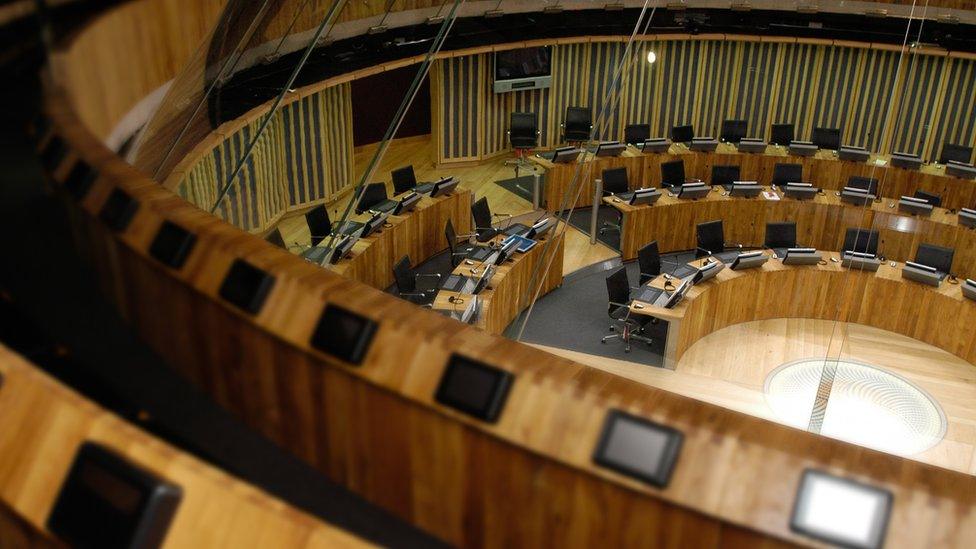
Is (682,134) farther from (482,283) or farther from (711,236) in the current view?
(482,283)

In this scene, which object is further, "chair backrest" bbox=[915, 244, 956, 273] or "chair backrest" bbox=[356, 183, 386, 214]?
"chair backrest" bbox=[356, 183, 386, 214]

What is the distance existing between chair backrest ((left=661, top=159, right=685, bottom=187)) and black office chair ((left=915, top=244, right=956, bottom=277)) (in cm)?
274

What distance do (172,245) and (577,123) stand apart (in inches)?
368

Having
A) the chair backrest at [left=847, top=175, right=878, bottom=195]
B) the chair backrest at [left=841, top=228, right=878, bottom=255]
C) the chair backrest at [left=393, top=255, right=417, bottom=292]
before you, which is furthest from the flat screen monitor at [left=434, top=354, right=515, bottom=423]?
the chair backrest at [left=847, top=175, right=878, bottom=195]

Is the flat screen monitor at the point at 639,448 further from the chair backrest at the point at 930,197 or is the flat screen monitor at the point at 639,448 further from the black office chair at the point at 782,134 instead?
the black office chair at the point at 782,134

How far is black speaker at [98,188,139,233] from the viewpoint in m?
2.13

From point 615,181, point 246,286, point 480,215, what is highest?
point 246,286

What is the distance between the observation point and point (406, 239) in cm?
791

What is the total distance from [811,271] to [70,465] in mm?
6958

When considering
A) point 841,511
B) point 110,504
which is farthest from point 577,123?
point 110,504

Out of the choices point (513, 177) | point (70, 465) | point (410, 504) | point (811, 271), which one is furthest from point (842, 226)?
point (70, 465)

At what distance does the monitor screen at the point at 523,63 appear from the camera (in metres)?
10.9

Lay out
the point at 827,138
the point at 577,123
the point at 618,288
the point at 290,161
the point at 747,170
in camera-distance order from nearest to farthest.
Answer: the point at 618,288 < the point at 290,161 < the point at 747,170 < the point at 827,138 < the point at 577,123

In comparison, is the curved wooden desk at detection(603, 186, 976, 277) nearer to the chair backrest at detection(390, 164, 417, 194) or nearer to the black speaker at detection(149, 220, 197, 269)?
the chair backrest at detection(390, 164, 417, 194)
